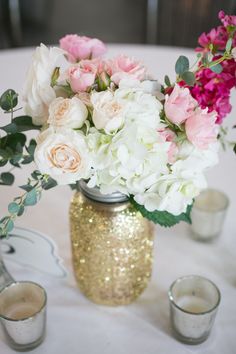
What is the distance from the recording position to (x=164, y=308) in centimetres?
79

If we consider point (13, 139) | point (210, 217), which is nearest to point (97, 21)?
point (210, 217)

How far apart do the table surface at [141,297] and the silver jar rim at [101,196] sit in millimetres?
205

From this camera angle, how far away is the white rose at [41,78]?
596 millimetres

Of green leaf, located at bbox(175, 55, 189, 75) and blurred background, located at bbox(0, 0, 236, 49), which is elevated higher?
green leaf, located at bbox(175, 55, 189, 75)

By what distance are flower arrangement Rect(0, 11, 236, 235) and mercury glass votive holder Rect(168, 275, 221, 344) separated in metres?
0.13

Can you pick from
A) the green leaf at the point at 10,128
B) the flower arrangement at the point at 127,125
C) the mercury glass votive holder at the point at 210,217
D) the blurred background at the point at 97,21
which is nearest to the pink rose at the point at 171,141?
the flower arrangement at the point at 127,125

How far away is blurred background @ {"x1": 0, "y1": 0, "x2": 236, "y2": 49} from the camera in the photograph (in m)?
2.74

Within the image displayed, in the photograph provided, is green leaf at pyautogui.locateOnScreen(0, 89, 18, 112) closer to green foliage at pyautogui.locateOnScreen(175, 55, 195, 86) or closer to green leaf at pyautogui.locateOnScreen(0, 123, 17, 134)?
green leaf at pyautogui.locateOnScreen(0, 123, 17, 134)

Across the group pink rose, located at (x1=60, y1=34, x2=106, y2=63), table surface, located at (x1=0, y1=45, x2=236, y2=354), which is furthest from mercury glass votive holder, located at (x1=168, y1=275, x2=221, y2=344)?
pink rose, located at (x1=60, y1=34, x2=106, y2=63)

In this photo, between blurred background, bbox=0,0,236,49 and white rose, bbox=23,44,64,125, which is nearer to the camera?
white rose, bbox=23,44,64,125

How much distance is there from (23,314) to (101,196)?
8.4 inches

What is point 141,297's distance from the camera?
2.67 ft

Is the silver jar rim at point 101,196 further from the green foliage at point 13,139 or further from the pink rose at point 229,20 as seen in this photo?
the pink rose at point 229,20

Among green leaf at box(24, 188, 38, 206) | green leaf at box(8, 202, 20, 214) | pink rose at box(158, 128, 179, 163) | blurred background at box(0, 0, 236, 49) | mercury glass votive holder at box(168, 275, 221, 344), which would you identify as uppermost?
pink rose at box(158, 128, 179, 163)
